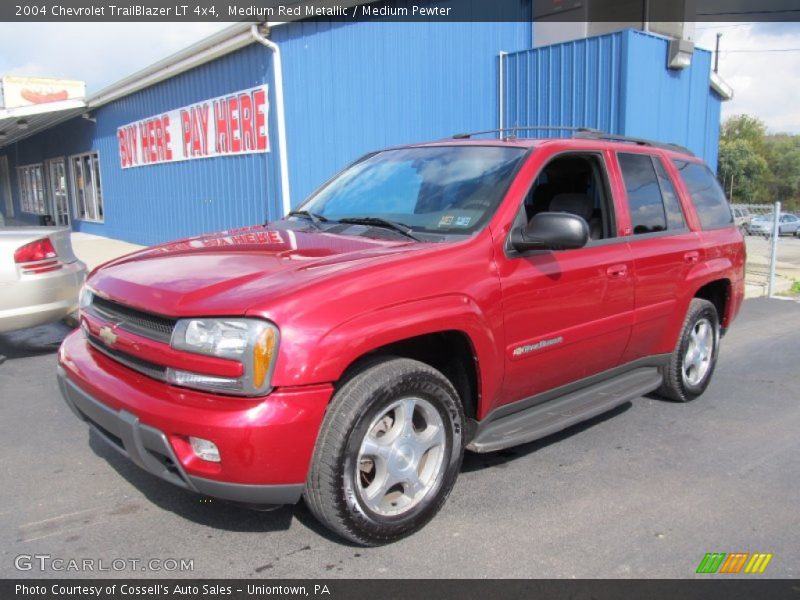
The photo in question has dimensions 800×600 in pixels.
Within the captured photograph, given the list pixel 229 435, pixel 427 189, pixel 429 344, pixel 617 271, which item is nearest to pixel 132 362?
pixel 229 435

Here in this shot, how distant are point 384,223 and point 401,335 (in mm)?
989

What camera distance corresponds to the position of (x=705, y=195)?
5.04 meters

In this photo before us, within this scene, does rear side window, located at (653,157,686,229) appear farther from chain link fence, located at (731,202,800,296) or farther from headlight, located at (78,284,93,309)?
chain link fence, located at (731,202,800,296)

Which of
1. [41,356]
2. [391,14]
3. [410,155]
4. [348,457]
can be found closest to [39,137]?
[391,14]

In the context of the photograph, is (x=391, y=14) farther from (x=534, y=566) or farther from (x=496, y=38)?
A: (x=534, y=566)

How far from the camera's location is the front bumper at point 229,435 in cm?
249

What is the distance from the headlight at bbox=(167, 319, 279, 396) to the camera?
250 cm

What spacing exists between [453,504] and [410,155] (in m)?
2.14

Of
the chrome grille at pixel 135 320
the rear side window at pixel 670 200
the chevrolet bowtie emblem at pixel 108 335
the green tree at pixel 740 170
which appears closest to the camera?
the chrome grille at pixel 135 320

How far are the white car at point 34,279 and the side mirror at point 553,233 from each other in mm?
4660

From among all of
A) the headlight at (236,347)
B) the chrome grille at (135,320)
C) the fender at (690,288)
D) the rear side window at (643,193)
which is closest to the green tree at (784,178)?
the fender at (690,288)

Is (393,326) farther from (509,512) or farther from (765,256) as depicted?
(765,256)

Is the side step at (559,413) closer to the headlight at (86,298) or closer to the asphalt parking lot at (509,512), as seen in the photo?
the asphalt parking lot at (509,512)

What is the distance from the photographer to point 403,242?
10.7 ft
